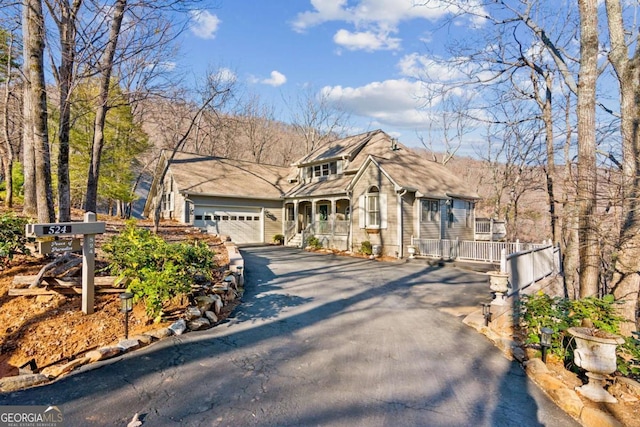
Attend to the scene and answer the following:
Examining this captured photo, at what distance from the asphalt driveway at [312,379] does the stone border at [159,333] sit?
0.53 ft

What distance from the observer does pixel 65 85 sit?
7.49m

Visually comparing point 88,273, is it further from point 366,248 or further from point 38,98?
point 366,248

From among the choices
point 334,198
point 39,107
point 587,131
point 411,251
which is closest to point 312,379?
point 39,107

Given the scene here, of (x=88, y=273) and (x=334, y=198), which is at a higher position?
(x=334, y=198)

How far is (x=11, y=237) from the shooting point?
6348 mm

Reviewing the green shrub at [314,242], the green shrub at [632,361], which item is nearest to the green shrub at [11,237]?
the green shrub at [632,361]

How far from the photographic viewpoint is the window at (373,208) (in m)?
16.8

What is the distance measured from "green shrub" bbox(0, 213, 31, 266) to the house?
8.32 metres

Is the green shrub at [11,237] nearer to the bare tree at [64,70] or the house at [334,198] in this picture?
the bare tree at [64,70]

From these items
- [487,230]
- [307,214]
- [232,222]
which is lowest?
[487,230]

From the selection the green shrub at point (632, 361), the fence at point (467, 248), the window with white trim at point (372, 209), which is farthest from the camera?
the window with white trim at point (372, 209)

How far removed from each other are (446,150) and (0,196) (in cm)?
3335

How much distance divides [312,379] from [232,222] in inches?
655

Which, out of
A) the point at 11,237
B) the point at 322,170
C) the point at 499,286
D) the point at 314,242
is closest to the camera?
the point at 11,237
